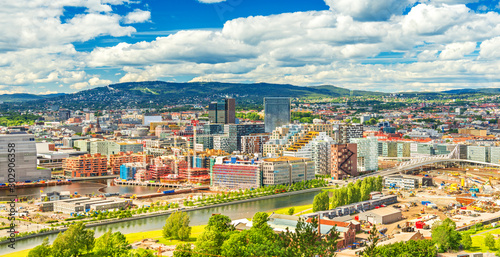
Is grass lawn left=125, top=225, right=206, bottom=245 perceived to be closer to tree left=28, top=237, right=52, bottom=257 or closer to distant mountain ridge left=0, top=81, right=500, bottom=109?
tree left=28, top=237, right=52, bottom=257

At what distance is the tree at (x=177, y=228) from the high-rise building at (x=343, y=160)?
1160cm

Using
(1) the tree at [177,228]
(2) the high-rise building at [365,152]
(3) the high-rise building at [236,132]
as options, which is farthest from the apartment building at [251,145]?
(1) the tree at [177,228]

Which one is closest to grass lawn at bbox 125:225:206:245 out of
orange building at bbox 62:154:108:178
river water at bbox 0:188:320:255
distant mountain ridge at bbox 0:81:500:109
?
river water at bbox 0:188:320:255

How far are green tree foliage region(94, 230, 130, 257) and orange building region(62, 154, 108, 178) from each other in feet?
49.2

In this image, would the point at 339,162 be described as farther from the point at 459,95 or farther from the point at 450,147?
the point at 459,95

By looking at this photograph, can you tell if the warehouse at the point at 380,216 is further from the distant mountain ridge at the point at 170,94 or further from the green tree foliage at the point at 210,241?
the distant mountain ridge at the point at 170,94

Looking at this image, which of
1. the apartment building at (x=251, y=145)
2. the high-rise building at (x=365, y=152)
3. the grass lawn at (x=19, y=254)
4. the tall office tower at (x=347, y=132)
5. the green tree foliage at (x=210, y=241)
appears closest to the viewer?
the green tree foliage at (x=210, y=241)

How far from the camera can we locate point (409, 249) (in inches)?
377

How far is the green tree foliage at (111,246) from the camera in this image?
10109mm

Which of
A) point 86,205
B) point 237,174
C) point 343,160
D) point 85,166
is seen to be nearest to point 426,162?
point 343,160

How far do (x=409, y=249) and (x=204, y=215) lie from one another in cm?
728

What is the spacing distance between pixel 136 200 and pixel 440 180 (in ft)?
41.7

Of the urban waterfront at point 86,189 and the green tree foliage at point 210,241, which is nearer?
the green tree foliage at point 210,241

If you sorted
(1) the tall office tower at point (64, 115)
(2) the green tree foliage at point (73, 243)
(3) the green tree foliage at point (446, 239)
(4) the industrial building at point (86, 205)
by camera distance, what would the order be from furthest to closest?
(1) the tall office tower at point (64, 115)
(4) the industrial building at point (86, 205)
(3) the green tree foliage at point (446, 239)
(2) the green tree foliage at point (73, 243)
